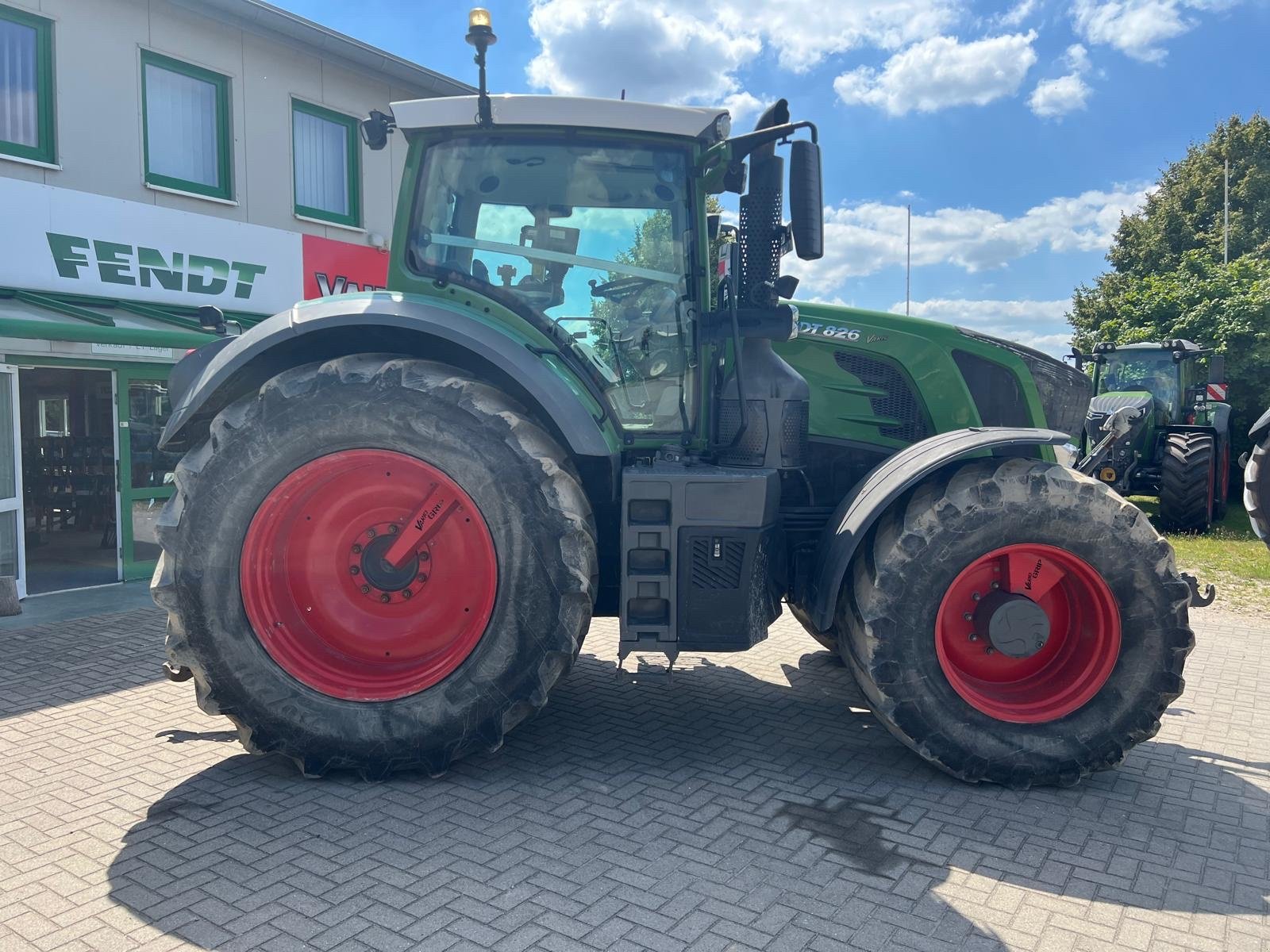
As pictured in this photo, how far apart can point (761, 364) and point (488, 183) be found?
1.49 metres

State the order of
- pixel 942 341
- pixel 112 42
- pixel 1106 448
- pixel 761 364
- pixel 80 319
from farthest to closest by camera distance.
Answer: pixel 1106 448 → pixel 112 42 → pixel 80 319 → pixel 942 341 → pixel 761 364

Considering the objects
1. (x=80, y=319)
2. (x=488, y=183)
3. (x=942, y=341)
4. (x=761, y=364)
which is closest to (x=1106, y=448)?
(x=942, y=341)

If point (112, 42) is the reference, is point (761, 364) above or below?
below

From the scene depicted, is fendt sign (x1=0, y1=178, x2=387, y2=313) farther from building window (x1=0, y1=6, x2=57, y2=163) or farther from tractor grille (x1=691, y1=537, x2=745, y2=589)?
tractor grille (x1=691, y1=537, x2=745, y2=589)

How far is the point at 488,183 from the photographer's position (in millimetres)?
4180

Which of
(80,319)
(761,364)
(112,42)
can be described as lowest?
(761,364)

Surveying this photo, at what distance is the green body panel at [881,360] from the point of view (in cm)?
470

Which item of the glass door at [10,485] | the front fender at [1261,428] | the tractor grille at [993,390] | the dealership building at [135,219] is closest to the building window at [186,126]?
the dealership building at [135,219]

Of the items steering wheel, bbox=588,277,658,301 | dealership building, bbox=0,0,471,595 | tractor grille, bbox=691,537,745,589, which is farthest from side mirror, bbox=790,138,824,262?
dealership building, bbox=0,0,471,595

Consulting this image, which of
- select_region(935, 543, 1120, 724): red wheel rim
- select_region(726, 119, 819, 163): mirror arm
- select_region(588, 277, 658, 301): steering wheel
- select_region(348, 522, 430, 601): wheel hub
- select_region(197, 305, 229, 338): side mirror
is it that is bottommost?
select_region(935, 543, 1120, 724): red wheel rim

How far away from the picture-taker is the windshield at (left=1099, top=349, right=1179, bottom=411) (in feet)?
46.9

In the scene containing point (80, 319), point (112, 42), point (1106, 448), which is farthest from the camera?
point (1106, 448)

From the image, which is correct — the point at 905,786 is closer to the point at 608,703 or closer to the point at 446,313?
the point at 608,703

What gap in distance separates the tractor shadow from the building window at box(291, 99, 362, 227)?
8005 mm
